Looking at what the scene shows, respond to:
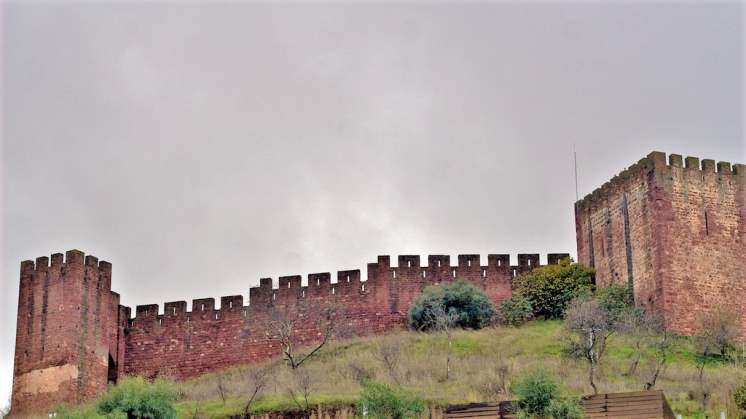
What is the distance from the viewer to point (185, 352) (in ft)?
189

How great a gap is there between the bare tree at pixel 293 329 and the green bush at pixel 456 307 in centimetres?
319

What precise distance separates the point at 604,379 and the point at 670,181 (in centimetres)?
1014

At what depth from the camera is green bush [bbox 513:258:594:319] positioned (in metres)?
54.9

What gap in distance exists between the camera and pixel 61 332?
52844mm

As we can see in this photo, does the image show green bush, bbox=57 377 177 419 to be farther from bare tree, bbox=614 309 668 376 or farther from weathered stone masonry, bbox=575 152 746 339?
weathered stone masonry, bbox=575 152 746 339

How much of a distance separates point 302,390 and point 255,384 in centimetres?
259

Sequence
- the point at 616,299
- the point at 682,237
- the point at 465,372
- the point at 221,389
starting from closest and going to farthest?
the point at 221,389
the point at 465,372
the point at 682,237
the point at 616,299

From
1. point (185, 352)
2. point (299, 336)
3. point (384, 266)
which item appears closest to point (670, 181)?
point (384, 266)

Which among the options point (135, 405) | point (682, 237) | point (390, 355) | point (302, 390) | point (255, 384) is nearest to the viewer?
point (135, 405)

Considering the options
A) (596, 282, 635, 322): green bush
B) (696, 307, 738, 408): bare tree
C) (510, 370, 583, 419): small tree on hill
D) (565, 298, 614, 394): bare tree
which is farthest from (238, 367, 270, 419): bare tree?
(696, 307, 738, 408): bare tree

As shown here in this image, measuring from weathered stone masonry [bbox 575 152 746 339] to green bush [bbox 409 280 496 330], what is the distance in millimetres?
4830

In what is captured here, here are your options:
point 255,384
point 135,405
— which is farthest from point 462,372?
point 135,405

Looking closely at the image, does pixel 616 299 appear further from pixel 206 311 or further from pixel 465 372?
pixel 206 311

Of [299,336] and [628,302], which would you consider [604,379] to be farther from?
[299,336]
